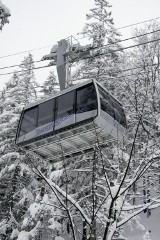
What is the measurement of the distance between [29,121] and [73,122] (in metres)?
2.91

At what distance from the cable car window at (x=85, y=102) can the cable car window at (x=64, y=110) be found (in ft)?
0.85

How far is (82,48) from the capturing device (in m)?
14.7

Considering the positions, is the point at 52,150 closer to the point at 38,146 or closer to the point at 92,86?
the point at 38,146

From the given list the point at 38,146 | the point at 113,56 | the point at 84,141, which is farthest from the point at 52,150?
the point at 113,56

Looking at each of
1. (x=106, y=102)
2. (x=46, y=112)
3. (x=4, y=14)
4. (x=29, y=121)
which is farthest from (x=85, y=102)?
(x=4, y=14)

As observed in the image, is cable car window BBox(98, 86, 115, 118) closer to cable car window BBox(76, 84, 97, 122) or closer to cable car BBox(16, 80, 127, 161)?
cable car BBox(16, 80, 127, 161)

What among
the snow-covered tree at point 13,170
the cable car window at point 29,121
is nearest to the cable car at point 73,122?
the cable car window at point 29,121

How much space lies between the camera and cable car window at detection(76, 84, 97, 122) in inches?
464

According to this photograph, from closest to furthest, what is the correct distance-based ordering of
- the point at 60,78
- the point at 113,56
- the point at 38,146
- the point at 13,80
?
the point at 38,146 → the point at 60,78 → the point at 113,56 → the point at 13,80

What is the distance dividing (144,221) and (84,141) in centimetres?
1422

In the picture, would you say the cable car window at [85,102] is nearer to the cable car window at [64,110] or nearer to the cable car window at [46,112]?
the cable car window at [64,110]

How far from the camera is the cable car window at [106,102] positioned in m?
12.0

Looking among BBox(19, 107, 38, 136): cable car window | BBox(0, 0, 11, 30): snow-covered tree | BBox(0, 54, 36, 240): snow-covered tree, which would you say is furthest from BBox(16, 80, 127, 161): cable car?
BBox(0, 54, 36, 240): snow-covered tree

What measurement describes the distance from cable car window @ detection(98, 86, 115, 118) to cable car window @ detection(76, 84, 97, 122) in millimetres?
292
